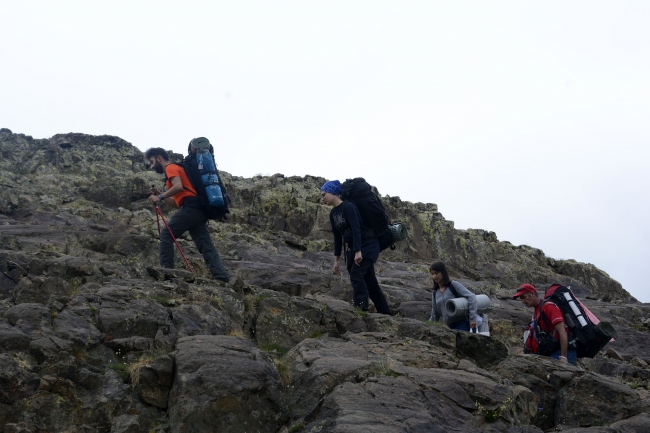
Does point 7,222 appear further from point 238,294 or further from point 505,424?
point 505,424

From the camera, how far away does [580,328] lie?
392 inches

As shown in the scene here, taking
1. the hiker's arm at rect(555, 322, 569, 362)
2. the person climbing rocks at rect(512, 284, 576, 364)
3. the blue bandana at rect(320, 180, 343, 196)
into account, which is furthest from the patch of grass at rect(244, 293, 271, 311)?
the hiker's arm at rect(555, 322, 569, 362)

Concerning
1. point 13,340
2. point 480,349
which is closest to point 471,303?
point 480,349

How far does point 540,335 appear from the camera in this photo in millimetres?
10406

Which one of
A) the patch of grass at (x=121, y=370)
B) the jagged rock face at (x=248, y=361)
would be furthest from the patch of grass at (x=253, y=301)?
the patch of grass at (x=121, y=370)

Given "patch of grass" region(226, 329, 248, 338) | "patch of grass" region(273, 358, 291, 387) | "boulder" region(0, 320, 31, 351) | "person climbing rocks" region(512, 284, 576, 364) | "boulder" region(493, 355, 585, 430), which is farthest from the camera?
"person climbing rocks" region(512, 284, 576, 364)

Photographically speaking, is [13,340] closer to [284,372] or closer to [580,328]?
[284,372]

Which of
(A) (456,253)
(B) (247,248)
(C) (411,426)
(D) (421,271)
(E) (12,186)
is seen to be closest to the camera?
(C) (411,426)

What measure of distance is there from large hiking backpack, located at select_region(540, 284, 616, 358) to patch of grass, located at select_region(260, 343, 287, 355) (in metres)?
4.42

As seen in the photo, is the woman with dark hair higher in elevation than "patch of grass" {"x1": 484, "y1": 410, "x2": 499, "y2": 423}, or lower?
higher

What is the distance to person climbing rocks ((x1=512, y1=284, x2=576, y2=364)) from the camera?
9.98 meters

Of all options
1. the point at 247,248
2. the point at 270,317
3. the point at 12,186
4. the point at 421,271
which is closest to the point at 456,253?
the point at 421,271

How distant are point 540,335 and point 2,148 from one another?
31650mm

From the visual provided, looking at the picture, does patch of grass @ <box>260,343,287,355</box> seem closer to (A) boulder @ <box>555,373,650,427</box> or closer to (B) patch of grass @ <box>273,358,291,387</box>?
(B) patch of grass @ <box>273,358,291,387</box>
